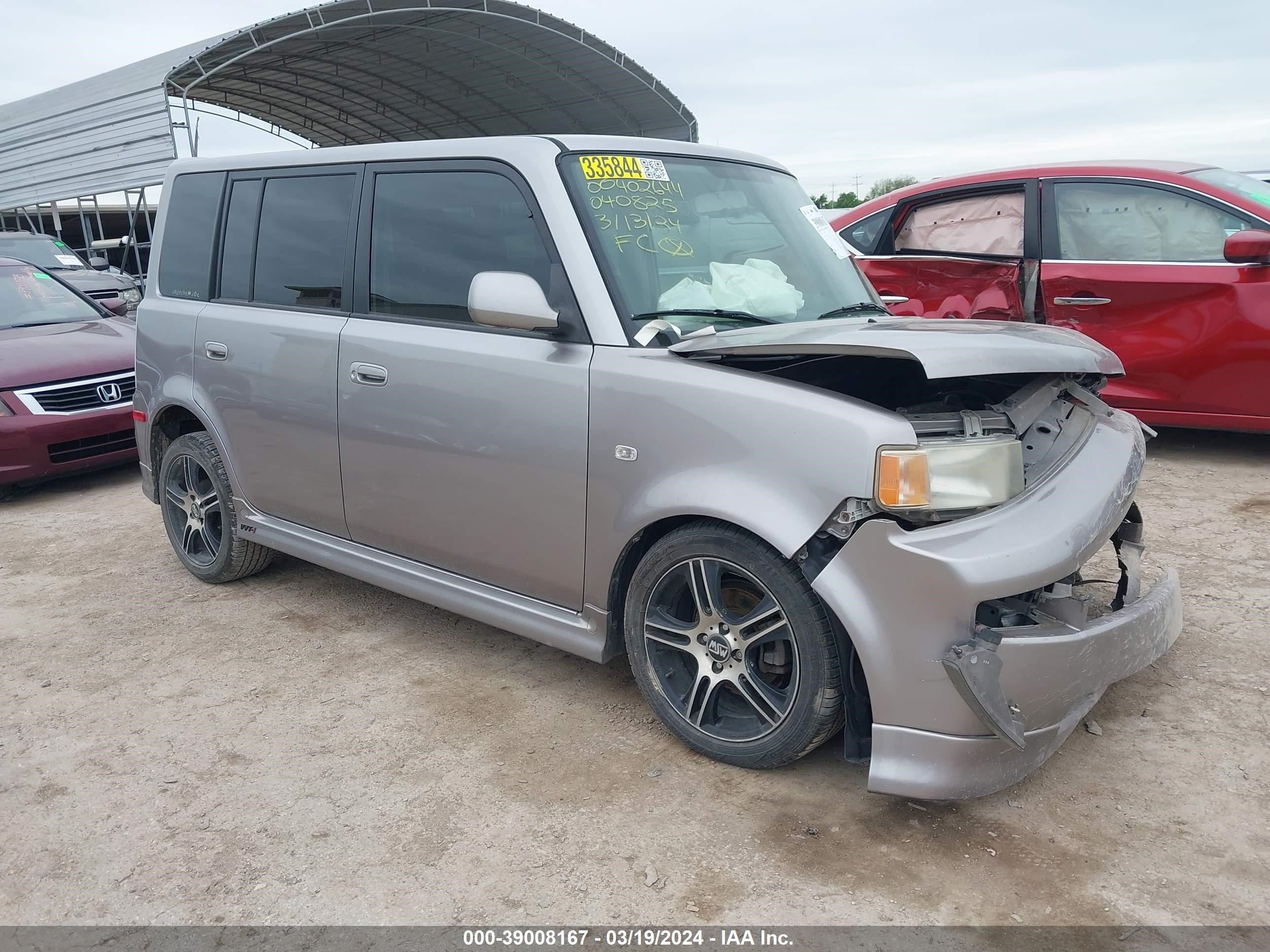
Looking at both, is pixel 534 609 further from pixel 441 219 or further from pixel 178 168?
pixel 178 168

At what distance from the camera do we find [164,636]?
415cm

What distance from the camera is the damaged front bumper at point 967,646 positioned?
7.91ft

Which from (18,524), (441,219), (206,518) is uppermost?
(441,219)

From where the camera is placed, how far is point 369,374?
3.63m

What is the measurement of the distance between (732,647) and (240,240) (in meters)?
2.97

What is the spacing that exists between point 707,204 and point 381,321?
1.29 meters

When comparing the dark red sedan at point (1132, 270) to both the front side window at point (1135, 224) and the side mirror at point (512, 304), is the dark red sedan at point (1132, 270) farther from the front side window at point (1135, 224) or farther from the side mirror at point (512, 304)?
the side mirror at point (512, 304)

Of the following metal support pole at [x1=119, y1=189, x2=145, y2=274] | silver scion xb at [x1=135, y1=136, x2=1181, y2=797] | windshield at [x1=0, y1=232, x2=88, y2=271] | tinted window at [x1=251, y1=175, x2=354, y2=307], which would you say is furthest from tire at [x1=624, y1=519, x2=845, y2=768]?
metal support pole at [x1=119, y1=189, x2=145, y2=274]

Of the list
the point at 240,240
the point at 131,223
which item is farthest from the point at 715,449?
the point at 131,223

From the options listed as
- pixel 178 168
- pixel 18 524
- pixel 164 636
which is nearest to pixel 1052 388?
pixel 164 636

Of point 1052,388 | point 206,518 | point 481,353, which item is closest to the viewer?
Result: point 1052,388

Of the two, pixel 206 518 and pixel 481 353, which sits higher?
pixel 481 353

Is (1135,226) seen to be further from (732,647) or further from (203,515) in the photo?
(203,515)

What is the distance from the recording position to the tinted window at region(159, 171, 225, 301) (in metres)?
4.50
